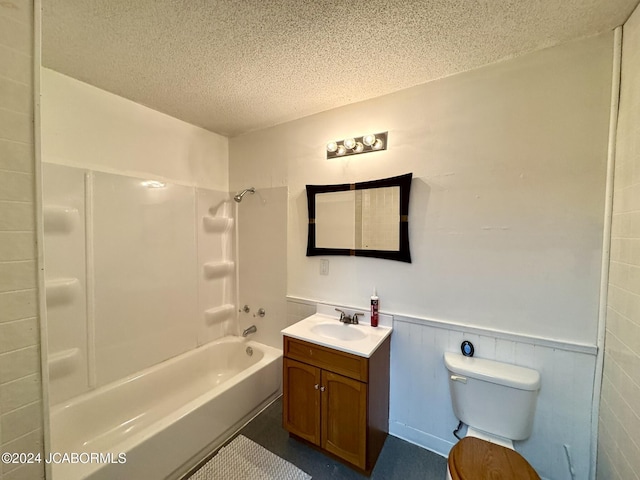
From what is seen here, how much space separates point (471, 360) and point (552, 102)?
148cm

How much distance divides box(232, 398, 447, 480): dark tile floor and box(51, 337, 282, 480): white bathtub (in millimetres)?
259

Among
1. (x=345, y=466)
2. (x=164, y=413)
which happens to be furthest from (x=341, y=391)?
(x=164, y=413)

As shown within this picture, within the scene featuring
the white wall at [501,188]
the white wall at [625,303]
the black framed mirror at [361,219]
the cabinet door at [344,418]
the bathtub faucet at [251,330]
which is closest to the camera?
the white wall at [625,303]

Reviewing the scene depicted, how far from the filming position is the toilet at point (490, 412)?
1.13 m

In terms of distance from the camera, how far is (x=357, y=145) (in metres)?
Result: 1.89

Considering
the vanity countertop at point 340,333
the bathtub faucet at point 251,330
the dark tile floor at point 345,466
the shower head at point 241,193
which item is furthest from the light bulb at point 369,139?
the dark tile floor at point 345,466

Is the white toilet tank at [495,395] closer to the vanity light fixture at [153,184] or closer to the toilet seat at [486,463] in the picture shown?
the toilet seat at [486,463]

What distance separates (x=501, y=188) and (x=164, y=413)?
282cm

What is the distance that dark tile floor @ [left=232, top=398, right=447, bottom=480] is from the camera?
1.53 metres

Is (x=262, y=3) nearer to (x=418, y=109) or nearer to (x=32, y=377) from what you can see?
(x=418, y=109)

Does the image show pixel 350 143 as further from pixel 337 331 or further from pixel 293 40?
pixel 337 331

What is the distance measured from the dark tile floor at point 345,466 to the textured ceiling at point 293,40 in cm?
244

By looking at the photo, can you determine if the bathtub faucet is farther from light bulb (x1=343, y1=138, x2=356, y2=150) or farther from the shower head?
light bulb (x1=343, y1=138, x2=356, y2=150)

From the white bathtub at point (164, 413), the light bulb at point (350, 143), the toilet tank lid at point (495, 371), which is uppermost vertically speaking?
the light bulb at point (350, 143)
